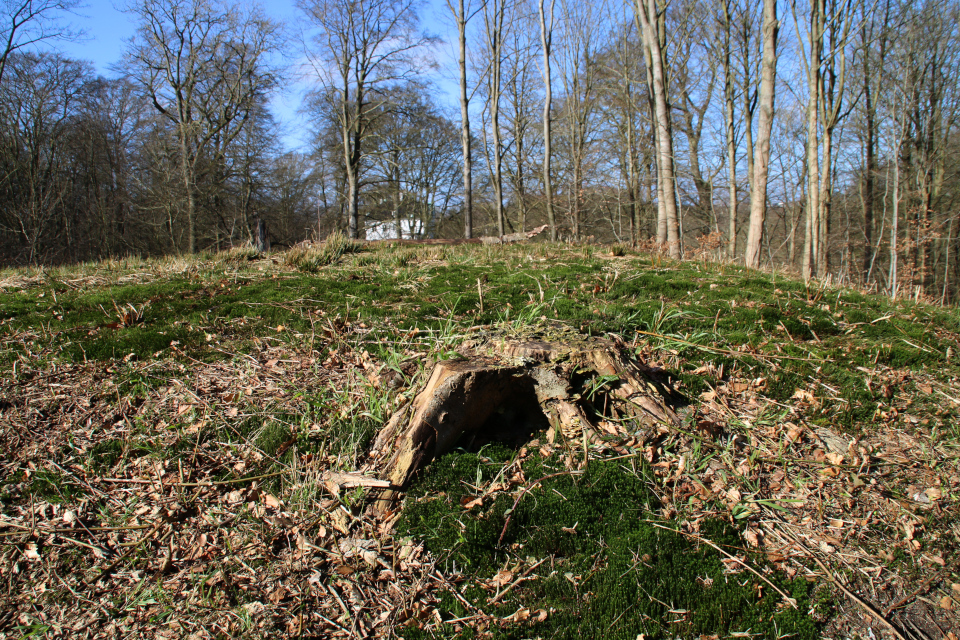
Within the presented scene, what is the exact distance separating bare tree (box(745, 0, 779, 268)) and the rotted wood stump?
23.2 feet

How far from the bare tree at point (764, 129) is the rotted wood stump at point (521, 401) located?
7.08m

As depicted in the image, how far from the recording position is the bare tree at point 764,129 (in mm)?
8688

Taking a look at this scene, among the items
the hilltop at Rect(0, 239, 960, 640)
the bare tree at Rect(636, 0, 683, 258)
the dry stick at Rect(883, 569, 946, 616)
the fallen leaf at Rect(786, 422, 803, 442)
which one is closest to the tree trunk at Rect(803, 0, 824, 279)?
the bare tree at Rect(636, 0, 683, 258)

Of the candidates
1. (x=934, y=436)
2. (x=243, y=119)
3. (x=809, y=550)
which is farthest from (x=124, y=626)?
(x=243, y=119)

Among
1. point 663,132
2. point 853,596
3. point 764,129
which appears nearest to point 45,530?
point 853,596

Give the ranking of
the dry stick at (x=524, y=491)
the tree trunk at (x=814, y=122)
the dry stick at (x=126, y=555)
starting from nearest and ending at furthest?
the dry stick at (x=126, y=555) → the dry stick at (x=524, y=491) → the tree trunk at (x=814, y=122)

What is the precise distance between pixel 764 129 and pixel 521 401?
10257 mm

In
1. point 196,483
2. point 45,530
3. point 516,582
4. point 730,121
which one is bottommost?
point 516,582

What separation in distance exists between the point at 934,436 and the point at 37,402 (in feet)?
16.7

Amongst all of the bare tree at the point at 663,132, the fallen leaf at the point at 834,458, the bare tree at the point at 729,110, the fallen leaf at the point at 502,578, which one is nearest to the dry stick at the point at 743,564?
the fallen leaf at the point at 502,578

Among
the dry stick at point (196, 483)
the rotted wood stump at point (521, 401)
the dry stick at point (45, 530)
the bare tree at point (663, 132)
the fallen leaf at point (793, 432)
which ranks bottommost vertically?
the dry stick at point (45, 530)

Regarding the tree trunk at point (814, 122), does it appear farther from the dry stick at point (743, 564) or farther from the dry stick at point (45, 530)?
the dry stick at point (45, 530)

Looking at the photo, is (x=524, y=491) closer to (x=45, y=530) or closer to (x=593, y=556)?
(x=593, y=556)

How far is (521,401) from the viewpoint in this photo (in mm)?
2617
